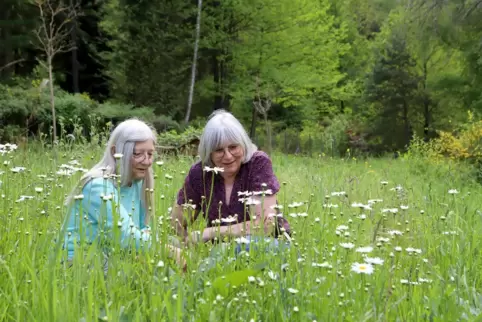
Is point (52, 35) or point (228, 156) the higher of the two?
point (52, 35)

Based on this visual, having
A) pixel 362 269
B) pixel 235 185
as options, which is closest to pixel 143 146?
pixel 235 185

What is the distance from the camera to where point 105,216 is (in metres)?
1.89

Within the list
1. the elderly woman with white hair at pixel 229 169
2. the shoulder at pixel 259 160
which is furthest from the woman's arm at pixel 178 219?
the shoulder at pixel 259 160

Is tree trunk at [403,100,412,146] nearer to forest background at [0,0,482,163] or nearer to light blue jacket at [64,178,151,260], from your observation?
forest background at [0,0,482,163]

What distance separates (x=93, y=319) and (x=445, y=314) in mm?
994

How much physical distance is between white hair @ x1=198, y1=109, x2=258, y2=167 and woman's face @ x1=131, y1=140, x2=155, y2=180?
38 centimetres

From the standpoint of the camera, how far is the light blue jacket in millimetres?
1777

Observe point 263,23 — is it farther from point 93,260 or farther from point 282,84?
point 93,260

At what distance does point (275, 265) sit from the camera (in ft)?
6.16

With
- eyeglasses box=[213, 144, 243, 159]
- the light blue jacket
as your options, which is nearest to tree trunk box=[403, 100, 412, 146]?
eyeglasses box=[213, 144, 243, 159]

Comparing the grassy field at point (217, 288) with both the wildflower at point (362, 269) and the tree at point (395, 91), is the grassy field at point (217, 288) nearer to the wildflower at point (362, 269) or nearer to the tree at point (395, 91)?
the wildflower at point (362, 269)

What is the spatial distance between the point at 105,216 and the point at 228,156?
4.63 feet

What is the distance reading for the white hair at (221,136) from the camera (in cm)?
319

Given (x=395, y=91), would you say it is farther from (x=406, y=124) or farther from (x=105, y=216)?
(x=105, y=216)
